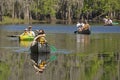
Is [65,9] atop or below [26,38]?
atop

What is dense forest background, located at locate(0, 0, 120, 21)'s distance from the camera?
138375 mm

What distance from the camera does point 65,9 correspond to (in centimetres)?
14600

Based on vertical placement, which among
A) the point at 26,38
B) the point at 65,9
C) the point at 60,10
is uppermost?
the point at 65,9

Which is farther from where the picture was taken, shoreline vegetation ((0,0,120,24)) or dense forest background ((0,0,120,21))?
dense forest background ((0,0,120,21))

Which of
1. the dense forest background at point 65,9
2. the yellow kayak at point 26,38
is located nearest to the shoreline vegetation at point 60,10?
the dense forest background at point 65,9

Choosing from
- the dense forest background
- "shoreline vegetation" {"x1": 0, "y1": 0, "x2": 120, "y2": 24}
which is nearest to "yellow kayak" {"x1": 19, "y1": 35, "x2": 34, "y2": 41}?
"shoreline vegetation" {"x1": 0, "y1": 0, "x2": 120, "y2": 24}

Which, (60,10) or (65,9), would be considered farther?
(60,10)

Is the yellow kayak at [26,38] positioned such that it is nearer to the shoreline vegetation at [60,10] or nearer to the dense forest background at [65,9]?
the shoreline vegetation at [60,10]

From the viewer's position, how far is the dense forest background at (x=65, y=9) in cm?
13838

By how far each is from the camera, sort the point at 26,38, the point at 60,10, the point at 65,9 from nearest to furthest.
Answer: the point at 26,38 < the point at 65,9 < the point at 60,10

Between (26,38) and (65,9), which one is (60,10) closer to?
(65,9)

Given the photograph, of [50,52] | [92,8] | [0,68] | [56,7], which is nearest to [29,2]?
[56,7]

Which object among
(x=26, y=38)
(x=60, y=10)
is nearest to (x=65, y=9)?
(x=60, y=10)

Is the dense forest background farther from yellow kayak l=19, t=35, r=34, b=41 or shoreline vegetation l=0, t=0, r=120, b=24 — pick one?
yellow kayak l=19, t=35, r=34, b=41
